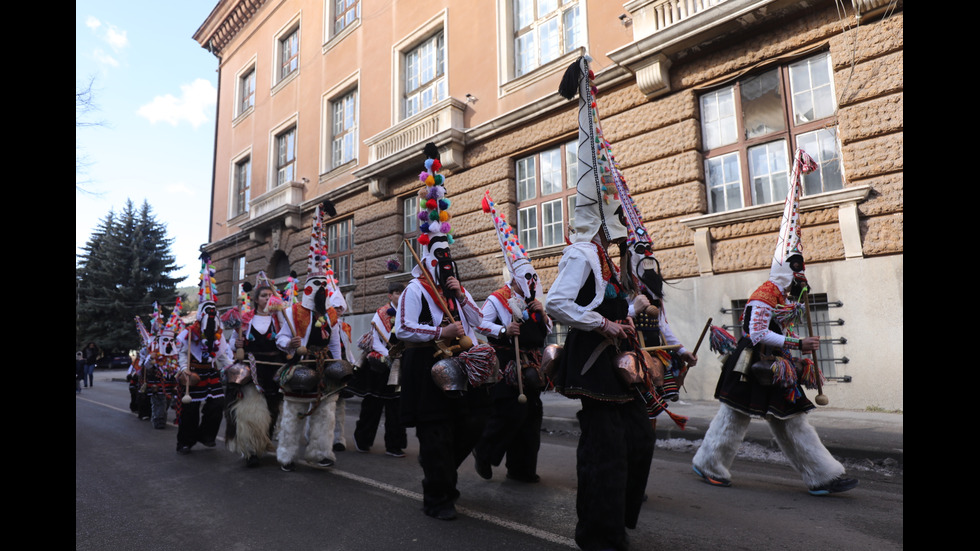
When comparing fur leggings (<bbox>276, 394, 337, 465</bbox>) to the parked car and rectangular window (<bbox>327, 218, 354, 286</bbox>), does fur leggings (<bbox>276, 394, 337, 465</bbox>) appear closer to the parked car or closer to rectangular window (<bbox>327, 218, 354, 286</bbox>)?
rectangular window (<bbox>327, 218, 354, 286</bbox>)

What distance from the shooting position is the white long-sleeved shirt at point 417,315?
15.1 feet

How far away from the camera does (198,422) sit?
7.77 metres

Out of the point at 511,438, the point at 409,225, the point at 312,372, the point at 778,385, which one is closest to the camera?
the point at 778,385

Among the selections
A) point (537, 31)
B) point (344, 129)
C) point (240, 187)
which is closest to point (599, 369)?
point (537, 31)

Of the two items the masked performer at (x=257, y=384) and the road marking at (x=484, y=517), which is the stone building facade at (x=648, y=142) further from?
the masked performer at (x=257, y=384)

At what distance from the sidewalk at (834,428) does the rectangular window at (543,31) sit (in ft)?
27.7

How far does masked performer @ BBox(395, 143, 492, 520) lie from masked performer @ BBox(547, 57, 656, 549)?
113 cm

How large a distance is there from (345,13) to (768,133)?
1664 centimetres

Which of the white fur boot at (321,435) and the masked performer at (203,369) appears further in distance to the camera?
the masked performer at (203,369)

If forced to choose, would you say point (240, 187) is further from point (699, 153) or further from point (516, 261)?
point (516, 261)

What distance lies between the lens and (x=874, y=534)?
377 cm

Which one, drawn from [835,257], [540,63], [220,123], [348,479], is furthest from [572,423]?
[220,123]

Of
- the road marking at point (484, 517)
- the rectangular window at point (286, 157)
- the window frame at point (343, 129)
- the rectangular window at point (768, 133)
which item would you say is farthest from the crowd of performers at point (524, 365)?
the rectangular window at point (286, 157)

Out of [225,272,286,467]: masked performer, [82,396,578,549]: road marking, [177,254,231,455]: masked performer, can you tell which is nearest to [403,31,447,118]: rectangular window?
[177,254,231,455]: masked performer
